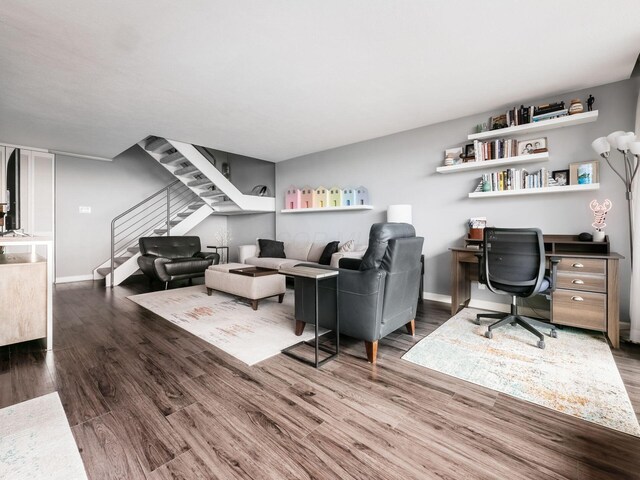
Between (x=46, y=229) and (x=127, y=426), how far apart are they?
5.65 meters

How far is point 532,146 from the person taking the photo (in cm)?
340

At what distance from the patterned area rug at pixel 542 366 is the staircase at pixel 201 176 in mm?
4468

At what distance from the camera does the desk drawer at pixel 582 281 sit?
8.57 feet

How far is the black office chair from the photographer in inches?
101

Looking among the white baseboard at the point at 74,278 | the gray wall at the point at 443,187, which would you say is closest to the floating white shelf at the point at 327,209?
the gray wall at the point at 443,187

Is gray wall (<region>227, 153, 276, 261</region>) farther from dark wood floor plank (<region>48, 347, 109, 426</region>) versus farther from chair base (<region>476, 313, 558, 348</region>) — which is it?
chair base (<region>476, 313, 558, 348</region>)

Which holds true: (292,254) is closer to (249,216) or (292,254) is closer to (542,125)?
(249,216)

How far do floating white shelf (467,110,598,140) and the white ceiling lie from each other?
328 millimetres

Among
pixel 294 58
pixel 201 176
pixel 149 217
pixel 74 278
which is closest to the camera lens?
pixel 294 58

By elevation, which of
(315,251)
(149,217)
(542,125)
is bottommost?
(315,251)

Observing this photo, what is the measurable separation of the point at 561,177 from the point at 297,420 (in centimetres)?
371

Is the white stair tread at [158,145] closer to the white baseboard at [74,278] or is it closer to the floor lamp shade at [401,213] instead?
the white baseboard at [74,278]

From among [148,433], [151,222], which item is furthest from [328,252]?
[151,222]

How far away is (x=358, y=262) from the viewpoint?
2447 mm
